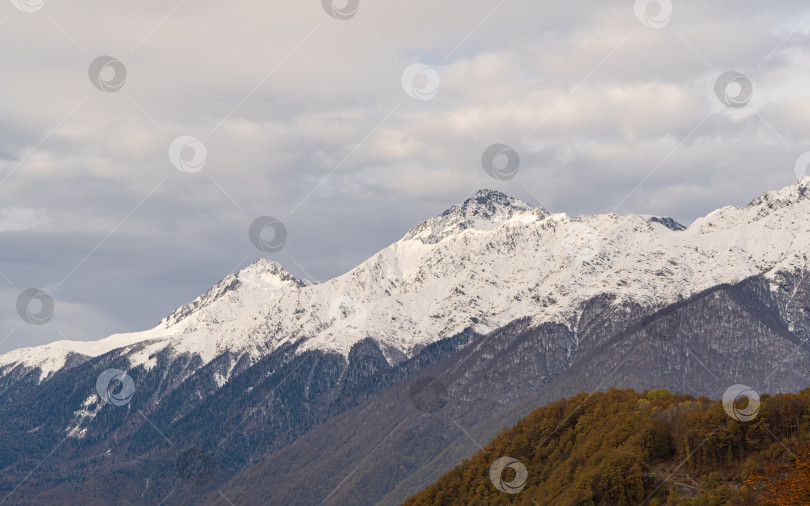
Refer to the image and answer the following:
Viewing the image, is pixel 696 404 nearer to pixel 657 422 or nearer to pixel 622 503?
pixel 657 422

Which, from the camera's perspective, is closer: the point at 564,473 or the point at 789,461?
the point at 789,461

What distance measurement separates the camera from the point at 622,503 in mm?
167500

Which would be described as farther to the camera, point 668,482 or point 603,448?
point 603,448

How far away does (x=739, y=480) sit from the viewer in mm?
153000

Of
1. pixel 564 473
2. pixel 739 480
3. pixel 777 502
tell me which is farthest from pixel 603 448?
pixel 777 502

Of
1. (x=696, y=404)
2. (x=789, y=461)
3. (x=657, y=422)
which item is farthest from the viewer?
(x=696, y=404)

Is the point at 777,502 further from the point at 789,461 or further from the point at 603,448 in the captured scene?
the point at 603,448

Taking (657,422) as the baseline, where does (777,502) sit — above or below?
below

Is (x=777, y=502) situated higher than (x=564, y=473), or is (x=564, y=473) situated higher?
(x=564, y=473)

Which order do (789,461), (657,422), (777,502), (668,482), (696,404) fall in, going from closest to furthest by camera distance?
(777,502), (789,461), (668,482), (657,422), (696,404)

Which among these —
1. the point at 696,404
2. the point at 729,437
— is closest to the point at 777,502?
the point at 729,437

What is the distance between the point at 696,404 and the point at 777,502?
89581 millimetres

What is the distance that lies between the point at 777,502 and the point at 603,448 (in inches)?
3285

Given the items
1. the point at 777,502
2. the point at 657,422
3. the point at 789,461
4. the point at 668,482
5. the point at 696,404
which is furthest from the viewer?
the point at 696,404
